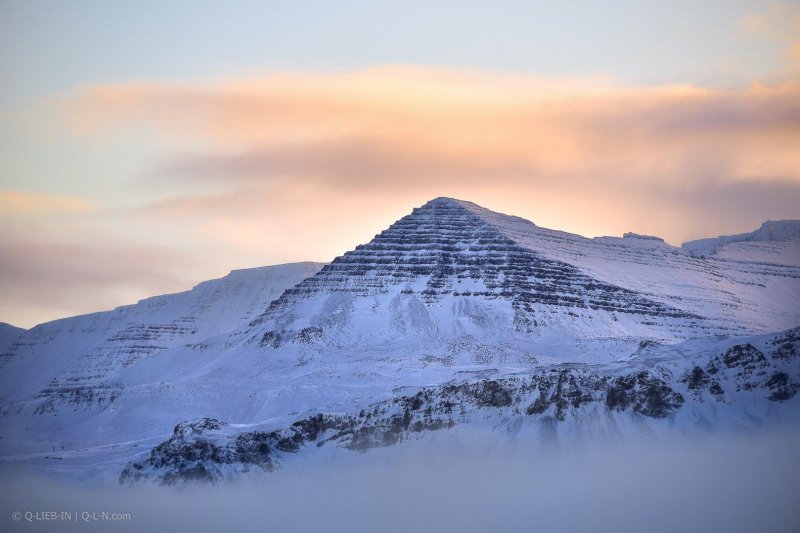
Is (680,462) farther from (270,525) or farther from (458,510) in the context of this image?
(270,525)

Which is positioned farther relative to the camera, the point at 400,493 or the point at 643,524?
the point at 400,493

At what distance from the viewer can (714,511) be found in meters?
177

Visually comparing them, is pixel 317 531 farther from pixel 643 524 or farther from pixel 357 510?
pixel 643 524

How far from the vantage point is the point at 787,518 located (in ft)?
566

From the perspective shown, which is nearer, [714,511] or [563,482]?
[714,511]

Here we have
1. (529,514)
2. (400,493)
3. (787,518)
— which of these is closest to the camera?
(787,518)

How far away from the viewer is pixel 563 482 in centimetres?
19400

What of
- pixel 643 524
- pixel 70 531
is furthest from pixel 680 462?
pixel 70 531

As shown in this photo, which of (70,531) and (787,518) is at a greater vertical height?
(70,531)

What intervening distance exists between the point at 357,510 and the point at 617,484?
94.2ft

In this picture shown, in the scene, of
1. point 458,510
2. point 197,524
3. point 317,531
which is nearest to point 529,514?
point 458,510

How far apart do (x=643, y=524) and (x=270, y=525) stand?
41.7 metres

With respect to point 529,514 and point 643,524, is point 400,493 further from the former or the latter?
point 643,524

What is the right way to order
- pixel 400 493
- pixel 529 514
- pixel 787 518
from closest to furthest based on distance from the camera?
pixel 787 518, pixel 529 514, pixel 400 493
